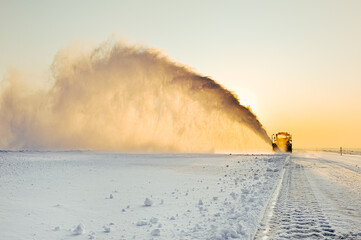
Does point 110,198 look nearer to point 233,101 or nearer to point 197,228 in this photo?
point 197,228

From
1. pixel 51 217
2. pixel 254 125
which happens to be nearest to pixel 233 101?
pixel 254 125

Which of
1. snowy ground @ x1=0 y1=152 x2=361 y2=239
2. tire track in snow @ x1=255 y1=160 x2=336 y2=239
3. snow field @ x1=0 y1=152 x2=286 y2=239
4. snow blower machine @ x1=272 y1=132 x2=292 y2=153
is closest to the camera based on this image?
tire track in snow @ x1=255 y1=160 x2=336 y2=239

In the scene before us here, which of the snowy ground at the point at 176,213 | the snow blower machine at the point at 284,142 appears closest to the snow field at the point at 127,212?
the snowy ground at the point at 176,213

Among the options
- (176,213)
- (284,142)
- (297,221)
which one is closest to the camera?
(297,221)

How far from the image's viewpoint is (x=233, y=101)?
37375 mm

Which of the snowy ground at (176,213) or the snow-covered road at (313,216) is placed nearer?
the snow-covered road at (313,216)

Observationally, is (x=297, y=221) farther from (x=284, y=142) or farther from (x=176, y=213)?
(x=284, y=142)

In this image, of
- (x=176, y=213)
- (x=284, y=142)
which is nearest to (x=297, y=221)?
(x=176, y=213)

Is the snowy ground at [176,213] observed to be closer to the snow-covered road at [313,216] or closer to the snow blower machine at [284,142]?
the snow-covered road at [313,216]

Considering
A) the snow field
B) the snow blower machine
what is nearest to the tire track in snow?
the snow field

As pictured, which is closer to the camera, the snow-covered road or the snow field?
the snow-covered road

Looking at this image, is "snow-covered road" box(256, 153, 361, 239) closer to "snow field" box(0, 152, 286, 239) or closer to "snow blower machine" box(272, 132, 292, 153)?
"snow field" box(0, 152, 286, 239)

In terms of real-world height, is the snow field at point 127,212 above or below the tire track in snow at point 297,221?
below

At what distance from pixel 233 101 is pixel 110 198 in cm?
2887
